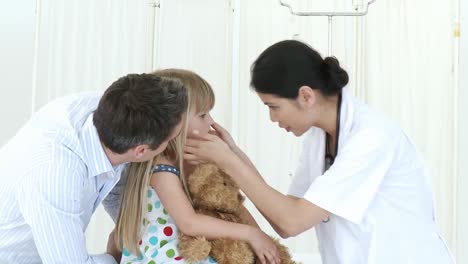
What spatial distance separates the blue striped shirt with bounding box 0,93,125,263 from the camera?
4.57ft

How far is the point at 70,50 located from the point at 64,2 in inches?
11.1

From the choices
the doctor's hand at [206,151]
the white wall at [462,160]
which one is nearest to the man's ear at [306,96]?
the doctor's hand at [206,151]

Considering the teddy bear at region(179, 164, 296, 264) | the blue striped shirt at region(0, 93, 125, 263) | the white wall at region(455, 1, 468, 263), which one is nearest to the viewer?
the blue striped shirt at region(0, 93, 125, 263)

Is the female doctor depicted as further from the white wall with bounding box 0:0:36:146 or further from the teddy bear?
the white wall with bounding box 0:0:36:146

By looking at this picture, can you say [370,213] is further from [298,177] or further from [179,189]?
[179,189]

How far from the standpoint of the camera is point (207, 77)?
11.5ft

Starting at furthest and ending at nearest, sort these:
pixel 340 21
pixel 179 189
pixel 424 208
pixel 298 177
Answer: pixel 340 21
pixel 298 177
pixel 424 208
pixel 179 189

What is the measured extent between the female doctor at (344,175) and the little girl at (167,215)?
63 mm

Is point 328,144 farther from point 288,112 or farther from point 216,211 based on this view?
point 216,211

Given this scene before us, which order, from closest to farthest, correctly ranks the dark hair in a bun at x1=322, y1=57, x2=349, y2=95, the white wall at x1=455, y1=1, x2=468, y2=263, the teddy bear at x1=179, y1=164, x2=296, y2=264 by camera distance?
1. the teddy bear at x1=179, y1=164, x2=296, y2=264
2. the dark hair in a bun at x1=322, y1=57, x2=349, y2=95
3. the white wall at x1=455, y1=1, x2=468, y2=263

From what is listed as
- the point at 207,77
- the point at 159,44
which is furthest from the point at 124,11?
the point at 207,77

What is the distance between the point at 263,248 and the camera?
1.67 meters

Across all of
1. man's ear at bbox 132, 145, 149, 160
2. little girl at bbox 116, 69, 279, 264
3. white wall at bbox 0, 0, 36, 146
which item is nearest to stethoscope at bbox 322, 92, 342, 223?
little girl at bbox 116, 69, 279, 264

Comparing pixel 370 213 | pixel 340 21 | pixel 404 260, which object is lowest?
pixel 404 260
